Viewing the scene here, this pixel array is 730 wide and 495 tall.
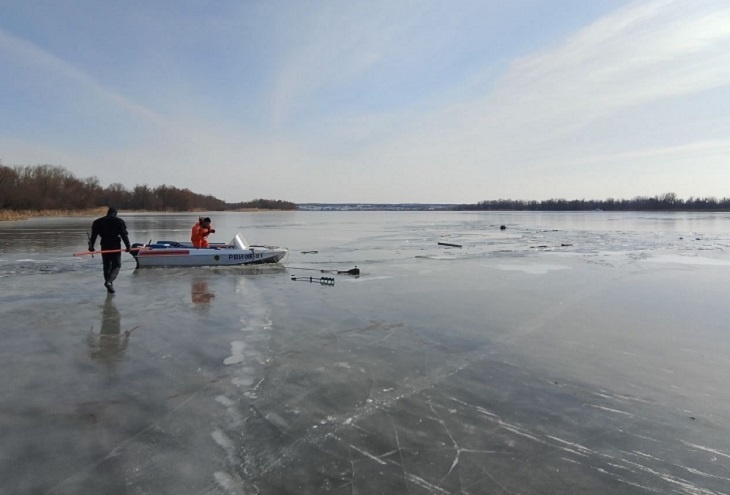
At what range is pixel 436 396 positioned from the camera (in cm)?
430

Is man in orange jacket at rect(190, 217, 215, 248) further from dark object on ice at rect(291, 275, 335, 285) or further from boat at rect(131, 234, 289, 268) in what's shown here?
dark object on ice at rect(291, 275, 335, 285)

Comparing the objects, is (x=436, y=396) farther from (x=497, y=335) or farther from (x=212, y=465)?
(x=497, y=335)

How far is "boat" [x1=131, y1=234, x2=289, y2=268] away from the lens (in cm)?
1316

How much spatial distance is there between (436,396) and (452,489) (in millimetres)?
1450

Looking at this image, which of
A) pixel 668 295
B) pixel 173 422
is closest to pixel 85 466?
pixel 173 422

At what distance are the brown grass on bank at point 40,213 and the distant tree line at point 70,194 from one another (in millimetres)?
674

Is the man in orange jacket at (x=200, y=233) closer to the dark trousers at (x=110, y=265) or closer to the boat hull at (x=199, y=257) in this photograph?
the boat hull at (x=199, y=257)

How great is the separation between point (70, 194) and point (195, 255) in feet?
220

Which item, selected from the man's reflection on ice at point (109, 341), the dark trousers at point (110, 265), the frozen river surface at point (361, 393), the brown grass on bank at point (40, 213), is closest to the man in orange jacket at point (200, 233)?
the dark trousers at point (110, 265)

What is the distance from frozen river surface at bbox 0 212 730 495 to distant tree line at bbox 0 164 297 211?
60.7m

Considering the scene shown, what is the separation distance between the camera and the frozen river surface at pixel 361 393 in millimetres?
3018

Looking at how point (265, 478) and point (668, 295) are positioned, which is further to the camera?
point (668, 295)

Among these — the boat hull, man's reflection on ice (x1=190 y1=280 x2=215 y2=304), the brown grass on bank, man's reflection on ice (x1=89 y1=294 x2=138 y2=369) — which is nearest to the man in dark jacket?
man's reflection on ice (x1=190 y1=280 x2=215 y2=304)

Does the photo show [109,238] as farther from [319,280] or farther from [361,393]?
[361,393]
